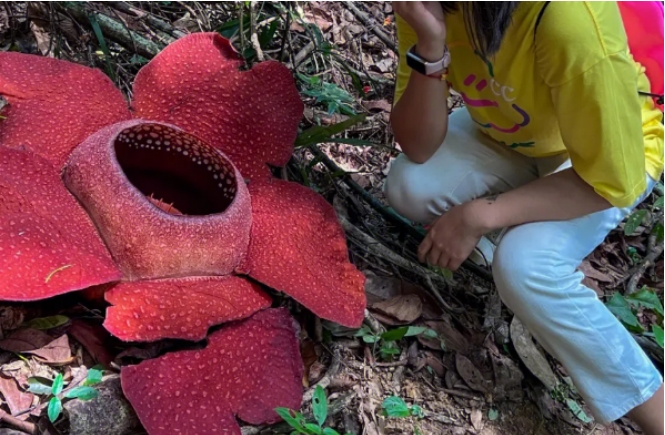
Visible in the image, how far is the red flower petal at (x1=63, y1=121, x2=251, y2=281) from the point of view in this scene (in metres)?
1.22

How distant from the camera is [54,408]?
118cm

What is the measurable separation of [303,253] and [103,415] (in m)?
0.52

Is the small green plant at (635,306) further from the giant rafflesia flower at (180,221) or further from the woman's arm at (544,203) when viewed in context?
the giant rafflesia flower at (180,221)

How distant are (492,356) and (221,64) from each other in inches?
41.0

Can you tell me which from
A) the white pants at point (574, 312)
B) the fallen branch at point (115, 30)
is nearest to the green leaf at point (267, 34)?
the fallen branch at point (115, 30)

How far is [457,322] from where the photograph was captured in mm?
1854

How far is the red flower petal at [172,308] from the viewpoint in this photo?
117 centimetres

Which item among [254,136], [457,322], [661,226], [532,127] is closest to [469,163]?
[532,127]

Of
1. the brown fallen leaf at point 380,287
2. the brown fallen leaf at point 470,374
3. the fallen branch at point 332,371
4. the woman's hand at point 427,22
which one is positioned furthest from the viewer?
the brown fallen leaf at point 380,287

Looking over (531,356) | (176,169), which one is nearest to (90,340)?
(176,169)

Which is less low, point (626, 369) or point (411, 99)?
point (411, 99)

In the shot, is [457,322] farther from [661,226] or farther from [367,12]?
[367,12]

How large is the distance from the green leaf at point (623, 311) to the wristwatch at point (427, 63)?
0.94 meters

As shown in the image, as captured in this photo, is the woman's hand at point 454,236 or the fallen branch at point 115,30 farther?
the fallen branch at point 115,30
